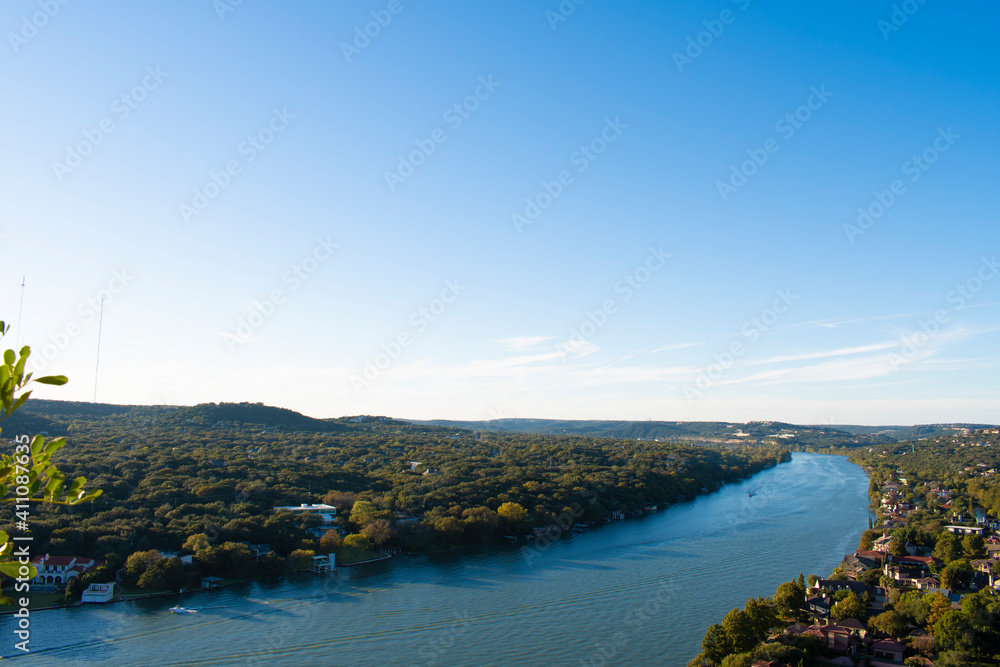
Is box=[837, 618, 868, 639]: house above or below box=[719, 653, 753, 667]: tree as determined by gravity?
below

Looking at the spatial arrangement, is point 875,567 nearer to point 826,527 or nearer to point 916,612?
point 916,612

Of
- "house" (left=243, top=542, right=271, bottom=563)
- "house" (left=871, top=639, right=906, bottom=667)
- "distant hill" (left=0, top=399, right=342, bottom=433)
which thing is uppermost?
"distant hill" (left=0, top=399, right=342, bottom=433)

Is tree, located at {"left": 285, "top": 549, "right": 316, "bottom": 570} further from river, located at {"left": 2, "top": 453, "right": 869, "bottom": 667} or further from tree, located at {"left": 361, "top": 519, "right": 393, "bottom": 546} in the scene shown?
tree, located at {"left": 361, "top": 519, "right": 393, "bottom": 546}

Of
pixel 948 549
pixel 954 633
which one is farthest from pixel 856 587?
pixel 948 549

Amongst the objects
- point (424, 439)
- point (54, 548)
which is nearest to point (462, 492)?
point (54, 548)

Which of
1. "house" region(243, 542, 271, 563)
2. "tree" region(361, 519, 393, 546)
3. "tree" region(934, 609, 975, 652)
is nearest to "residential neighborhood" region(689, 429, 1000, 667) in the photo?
"tree" region(934, 609, 975, 652)

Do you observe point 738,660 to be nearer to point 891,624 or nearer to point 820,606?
point 891,624
